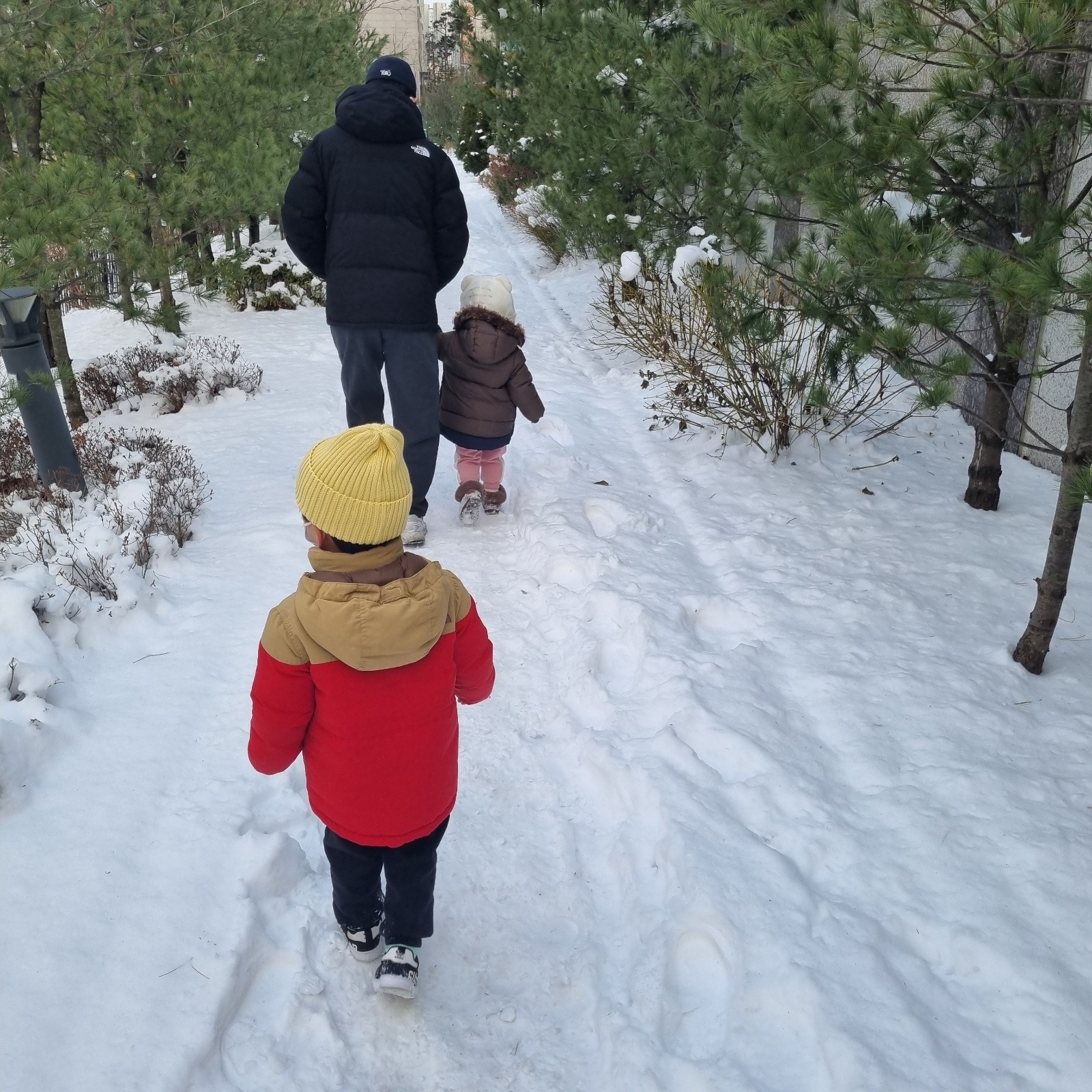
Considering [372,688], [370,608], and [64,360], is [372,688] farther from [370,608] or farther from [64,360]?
[64,360]

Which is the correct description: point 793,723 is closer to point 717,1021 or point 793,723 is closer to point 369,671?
point 717,1021

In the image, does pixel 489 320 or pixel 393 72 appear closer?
pixel 393 72

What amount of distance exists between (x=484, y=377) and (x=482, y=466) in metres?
0.50

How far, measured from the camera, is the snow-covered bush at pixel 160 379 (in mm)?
6211

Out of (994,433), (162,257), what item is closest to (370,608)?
(994,433)

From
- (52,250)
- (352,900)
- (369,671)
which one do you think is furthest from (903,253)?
(52,250)

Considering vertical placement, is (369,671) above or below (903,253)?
below

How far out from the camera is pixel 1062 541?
9.71 ft

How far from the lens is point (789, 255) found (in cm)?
396

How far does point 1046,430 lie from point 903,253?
2.83 m

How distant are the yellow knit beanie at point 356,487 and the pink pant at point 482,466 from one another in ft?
8.68

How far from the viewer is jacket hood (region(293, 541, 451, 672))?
163 centimetres

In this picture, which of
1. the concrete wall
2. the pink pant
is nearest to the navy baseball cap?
the pink pant

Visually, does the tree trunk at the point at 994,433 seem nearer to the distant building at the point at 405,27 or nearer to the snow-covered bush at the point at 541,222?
the snow-covered bush at the point at 541,222
